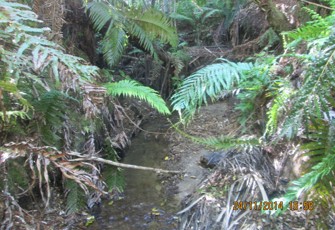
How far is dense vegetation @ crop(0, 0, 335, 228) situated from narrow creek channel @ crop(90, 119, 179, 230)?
176 mm

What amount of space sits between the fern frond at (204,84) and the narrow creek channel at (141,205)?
0.93 meters

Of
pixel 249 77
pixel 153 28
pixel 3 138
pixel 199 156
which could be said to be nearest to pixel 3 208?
pixel 3 138

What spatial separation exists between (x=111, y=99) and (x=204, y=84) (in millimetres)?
905

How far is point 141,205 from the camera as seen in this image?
9.89 feet

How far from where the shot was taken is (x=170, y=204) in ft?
9.92

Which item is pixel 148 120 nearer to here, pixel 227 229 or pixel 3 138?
pixel 227 229

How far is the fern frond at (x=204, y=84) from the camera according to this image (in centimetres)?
240

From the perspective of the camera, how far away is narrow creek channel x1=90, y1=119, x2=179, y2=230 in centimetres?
276

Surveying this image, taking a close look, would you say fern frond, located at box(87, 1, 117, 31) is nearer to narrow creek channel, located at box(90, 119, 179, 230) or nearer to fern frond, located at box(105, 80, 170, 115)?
fern frond, located at box(105, 80, 170, 115)

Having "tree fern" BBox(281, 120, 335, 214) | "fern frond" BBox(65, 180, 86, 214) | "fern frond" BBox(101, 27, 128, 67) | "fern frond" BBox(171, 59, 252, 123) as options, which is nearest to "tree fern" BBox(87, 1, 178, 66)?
"fern frond" BBox(101, 27, 128, 67)

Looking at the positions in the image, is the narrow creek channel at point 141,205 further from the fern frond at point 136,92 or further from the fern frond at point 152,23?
the fern frond at point 152,23
